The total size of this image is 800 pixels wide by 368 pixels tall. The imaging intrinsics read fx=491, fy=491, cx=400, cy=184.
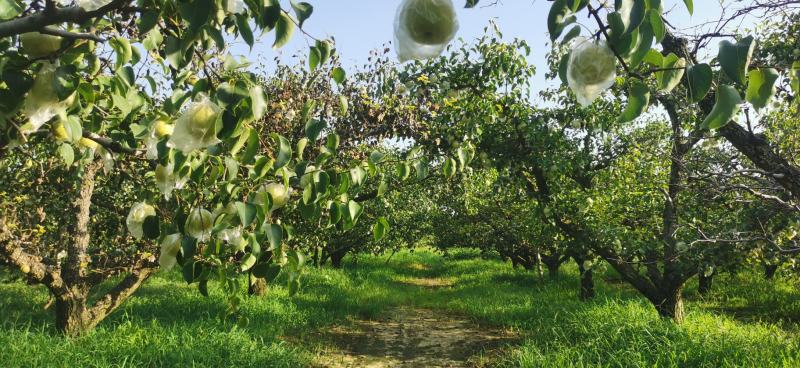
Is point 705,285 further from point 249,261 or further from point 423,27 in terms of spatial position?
point 423,27

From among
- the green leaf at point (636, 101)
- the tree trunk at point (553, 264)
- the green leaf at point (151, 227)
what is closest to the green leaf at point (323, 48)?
the green leaf at point (151, 227)

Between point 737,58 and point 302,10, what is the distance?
95 cm

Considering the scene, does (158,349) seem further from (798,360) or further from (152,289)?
(798,360)

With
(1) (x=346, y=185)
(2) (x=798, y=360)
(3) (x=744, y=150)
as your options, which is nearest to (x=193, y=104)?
(1) (x=346, y=185)

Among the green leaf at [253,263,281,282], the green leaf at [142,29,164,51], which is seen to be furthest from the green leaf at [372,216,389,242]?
the green leaf at [142,29,164,51]

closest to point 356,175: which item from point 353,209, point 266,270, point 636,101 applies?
point 353,209

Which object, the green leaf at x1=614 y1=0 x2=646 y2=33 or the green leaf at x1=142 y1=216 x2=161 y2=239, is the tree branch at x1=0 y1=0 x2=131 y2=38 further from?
the green leaf at x1=614 y1=0 x2=646 y2=33

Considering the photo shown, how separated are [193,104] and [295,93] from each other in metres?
6.04

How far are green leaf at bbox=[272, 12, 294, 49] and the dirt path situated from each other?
6197mm

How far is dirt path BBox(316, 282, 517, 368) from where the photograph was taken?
7.23 metres

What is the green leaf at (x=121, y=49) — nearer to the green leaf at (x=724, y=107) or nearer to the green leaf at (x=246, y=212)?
the green leaf at (x=246, y=212)

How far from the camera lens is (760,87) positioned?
954 millimetres

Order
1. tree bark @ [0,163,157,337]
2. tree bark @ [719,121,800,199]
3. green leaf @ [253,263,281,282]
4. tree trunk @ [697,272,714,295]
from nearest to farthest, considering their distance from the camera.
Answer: green leaf @ [253,263,281,282], tree bark @ [719,121,800,199], tree bark @ [0,163,157,337], tree trunk @ [697,272,714,295]

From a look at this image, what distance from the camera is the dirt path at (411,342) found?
7.23m
